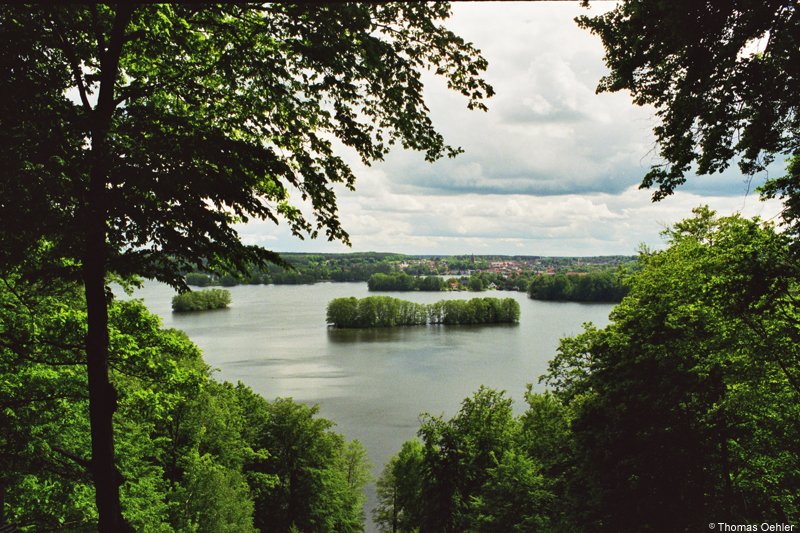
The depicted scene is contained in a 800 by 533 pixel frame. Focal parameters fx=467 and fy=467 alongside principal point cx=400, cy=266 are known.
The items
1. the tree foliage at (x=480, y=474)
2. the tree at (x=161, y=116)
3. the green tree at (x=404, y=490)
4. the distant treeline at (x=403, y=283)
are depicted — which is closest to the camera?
the tree at (x=161, y=116)

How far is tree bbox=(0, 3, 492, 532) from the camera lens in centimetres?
353

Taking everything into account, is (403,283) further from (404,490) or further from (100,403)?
(100,403)

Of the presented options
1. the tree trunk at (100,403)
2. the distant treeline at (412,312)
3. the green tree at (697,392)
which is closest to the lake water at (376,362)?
the distant treeline at (412,312)

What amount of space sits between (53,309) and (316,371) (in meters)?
38.5

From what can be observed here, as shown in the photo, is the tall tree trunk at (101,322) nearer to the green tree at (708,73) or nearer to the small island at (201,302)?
the green tree at (708,73)

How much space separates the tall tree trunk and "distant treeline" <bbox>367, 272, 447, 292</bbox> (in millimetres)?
141280

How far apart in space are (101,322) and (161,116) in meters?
1.80

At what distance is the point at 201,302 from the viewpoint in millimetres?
89625

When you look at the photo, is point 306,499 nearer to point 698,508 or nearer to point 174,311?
point 698,508

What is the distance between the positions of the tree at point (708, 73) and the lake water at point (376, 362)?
24401 millimetres

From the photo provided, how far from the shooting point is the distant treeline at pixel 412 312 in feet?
242

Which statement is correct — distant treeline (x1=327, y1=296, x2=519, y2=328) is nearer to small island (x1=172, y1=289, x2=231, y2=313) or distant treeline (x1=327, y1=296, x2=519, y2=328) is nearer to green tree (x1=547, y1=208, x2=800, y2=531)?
small island (x1=172, y1=289, x2=231, y2=313)

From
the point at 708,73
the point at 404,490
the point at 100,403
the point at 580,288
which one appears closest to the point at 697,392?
the point at 708,73

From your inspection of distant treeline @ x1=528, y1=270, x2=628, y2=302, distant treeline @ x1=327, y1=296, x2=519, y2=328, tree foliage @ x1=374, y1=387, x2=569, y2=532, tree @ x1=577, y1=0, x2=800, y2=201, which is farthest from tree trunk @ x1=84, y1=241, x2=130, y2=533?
distant treeline @ x1=528, y1=270, x2=628, y2=302
